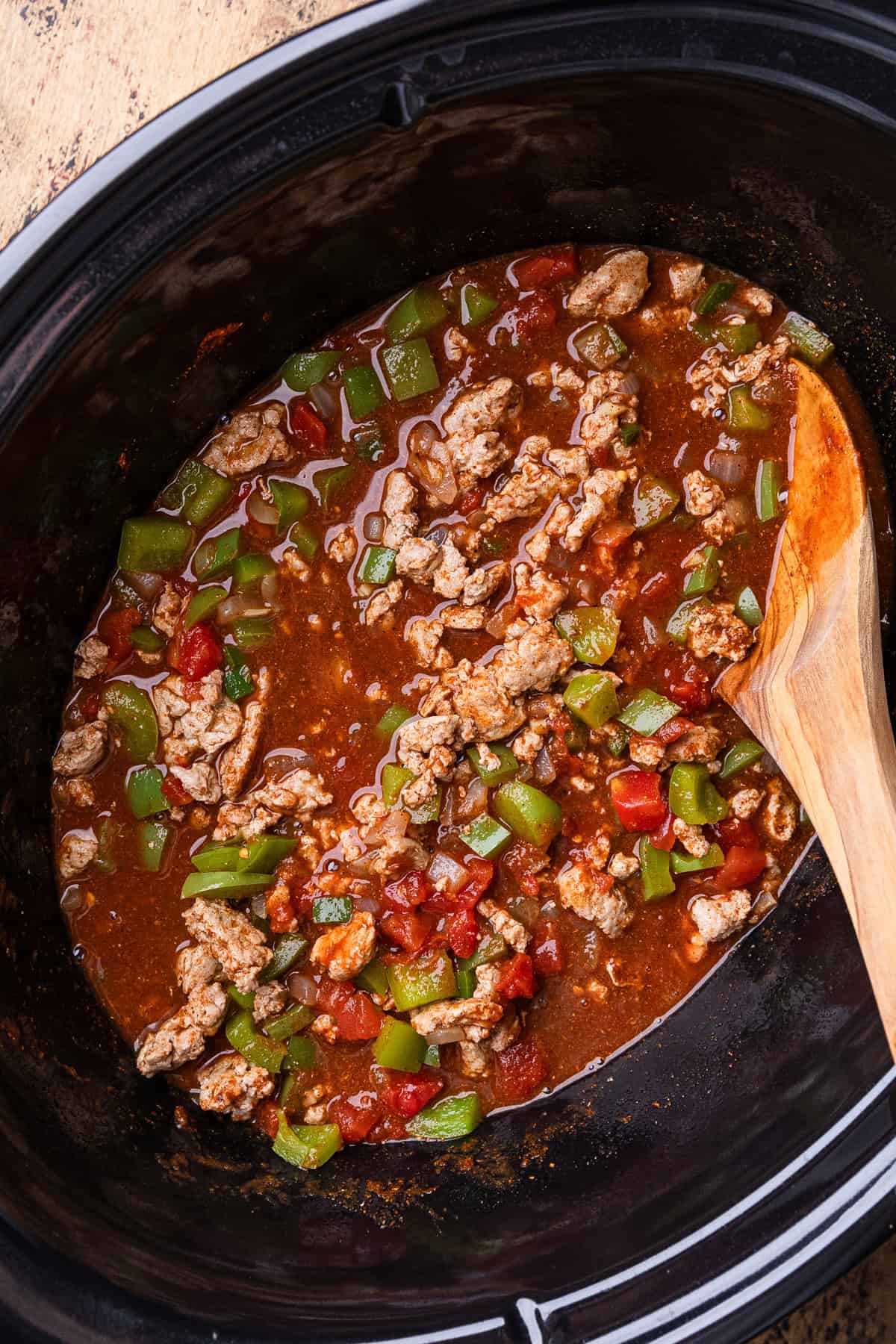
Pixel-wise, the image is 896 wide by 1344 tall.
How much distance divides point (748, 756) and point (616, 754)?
339 millimetres

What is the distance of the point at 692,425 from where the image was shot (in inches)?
113

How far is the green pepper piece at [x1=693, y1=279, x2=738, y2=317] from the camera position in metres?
2.92

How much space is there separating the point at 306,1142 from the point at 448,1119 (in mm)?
366

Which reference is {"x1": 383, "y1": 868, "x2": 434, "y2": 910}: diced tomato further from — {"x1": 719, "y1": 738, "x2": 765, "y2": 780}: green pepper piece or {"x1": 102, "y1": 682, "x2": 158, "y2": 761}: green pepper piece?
{"x1": 719, "y1": 738, "x2": 765, "y2": 780}: green pepper piece

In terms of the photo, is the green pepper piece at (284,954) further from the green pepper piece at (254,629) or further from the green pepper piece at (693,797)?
the green pepper piece at (693,797)

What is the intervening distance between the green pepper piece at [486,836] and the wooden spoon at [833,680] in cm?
66

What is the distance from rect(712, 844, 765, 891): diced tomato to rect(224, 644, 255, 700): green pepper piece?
4.22ft

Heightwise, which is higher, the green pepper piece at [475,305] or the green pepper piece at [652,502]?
the green pepper piece at [475,305]

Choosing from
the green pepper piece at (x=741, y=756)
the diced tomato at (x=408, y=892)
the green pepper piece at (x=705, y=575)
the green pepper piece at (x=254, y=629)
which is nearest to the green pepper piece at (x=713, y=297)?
the green pepper piece at (x=705, y=575)

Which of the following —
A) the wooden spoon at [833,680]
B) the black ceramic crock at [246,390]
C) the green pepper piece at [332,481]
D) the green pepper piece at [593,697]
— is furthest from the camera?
the green pepper piece at [332,481]

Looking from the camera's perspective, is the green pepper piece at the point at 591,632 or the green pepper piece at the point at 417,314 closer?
the green pepper piece at the point at 591,632

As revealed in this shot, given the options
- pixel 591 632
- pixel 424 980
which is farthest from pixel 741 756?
pixel 424 980

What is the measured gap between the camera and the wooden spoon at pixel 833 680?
248cm

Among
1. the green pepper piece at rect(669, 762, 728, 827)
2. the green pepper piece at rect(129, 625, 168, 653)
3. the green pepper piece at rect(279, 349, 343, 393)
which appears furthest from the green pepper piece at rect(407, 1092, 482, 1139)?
the green pepper piece at rect(279, 349, 343, 393)
